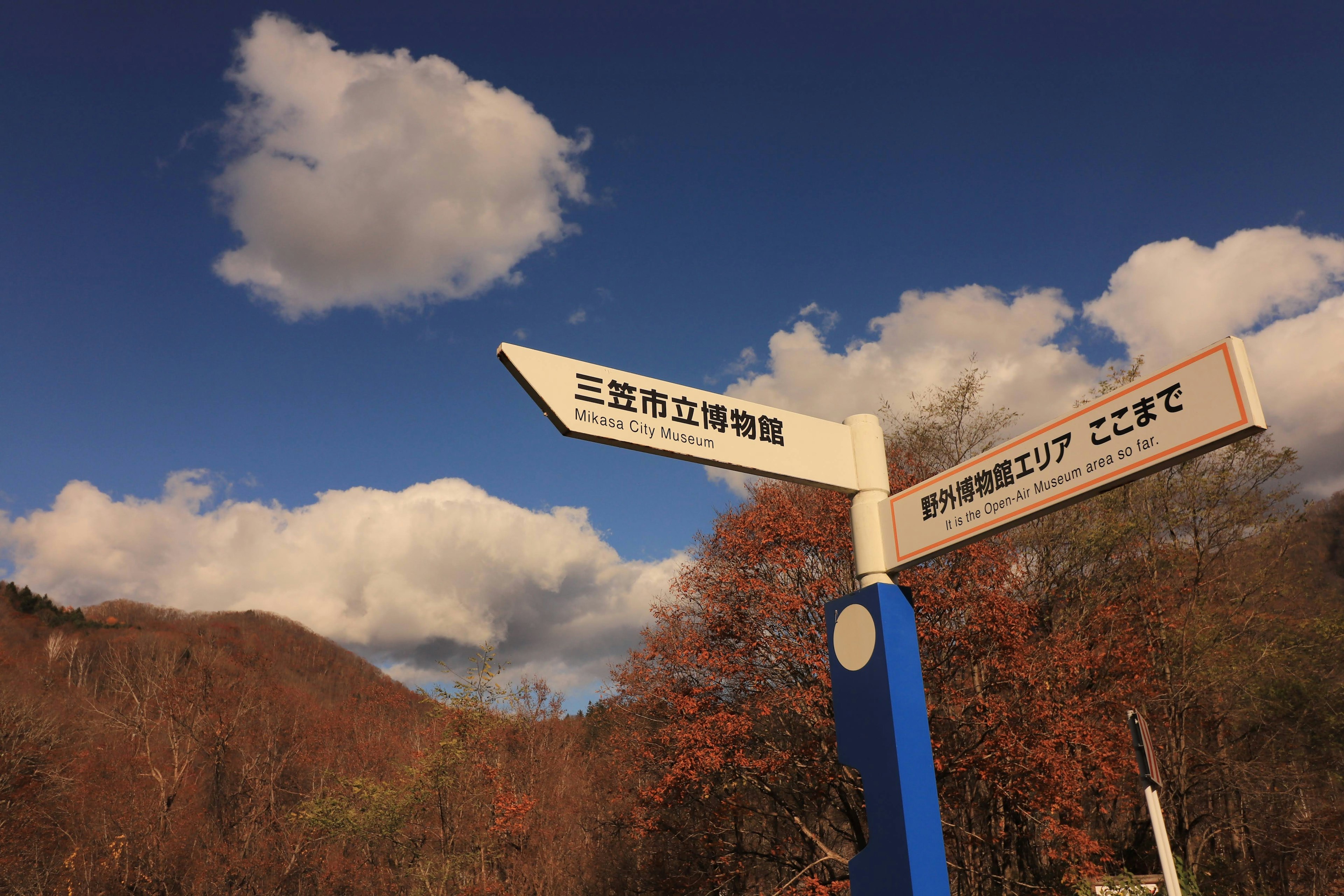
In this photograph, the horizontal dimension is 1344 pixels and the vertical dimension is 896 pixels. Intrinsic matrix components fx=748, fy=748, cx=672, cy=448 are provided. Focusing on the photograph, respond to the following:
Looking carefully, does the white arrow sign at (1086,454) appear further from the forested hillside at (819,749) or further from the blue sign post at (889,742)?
the forested hillside at (819,749)

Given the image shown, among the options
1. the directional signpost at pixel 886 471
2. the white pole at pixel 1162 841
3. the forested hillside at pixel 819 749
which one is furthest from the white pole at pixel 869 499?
the forested hillside at pixel 819 749

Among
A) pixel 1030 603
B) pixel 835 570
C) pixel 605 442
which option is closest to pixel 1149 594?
pixel 1030 603

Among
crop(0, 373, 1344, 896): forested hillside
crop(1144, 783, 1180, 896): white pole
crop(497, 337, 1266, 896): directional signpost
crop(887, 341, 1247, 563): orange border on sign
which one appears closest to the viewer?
crop(887, 341, 1247, 563): orange border on sign

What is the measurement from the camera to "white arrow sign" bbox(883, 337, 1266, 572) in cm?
270

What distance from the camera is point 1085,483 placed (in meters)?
3.05

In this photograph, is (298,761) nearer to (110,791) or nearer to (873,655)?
(110,791)

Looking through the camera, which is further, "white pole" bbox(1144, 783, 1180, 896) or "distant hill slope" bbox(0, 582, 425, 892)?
"distant hill slope" bbox(0, 582, 425, 892)

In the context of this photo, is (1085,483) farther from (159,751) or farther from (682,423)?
(159,751)

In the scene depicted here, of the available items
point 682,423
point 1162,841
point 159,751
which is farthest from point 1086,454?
point 159,751

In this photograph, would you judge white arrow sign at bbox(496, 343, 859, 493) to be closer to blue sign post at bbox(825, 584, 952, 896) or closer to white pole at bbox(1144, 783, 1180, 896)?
blue sign post at bbox(825, 584, 952, 896)

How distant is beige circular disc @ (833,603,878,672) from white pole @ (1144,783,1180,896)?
260 cm

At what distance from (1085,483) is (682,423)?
1721 millimetres

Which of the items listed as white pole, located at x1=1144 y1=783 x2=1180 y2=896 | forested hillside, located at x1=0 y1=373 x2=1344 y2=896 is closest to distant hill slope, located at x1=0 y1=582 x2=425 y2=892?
forested hillside, located at x1=0 y1=373 x2=1344 y2=896

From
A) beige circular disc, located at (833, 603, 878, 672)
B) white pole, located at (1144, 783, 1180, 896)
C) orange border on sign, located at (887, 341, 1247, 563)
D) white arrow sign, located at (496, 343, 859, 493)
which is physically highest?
white arrow sign, located at (496, 343, 859, 493)
